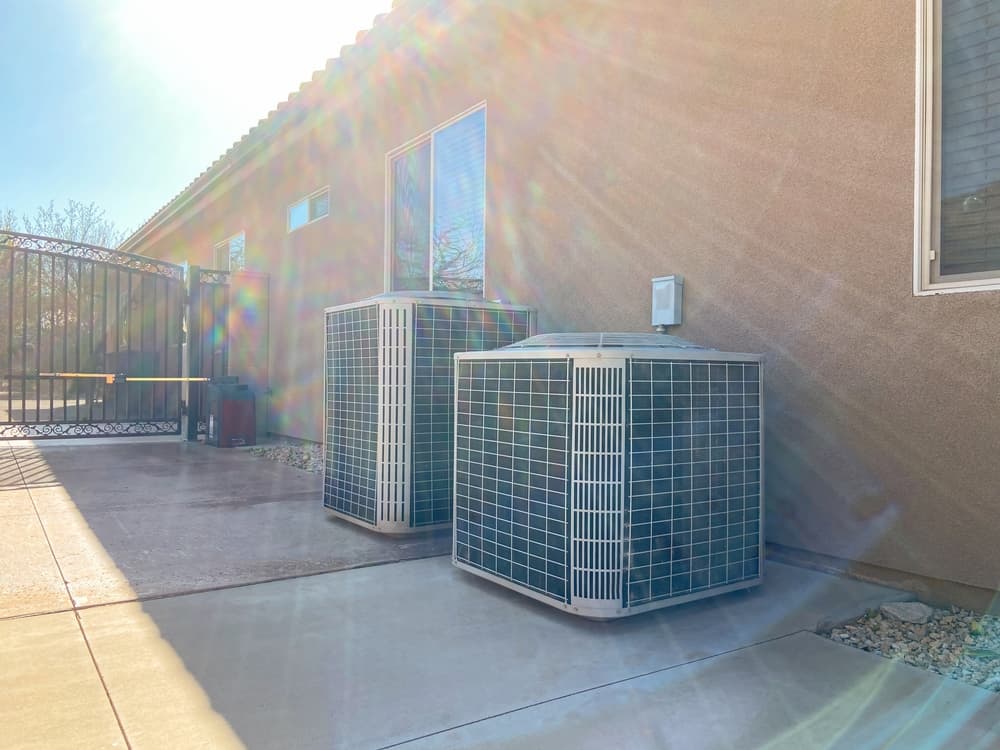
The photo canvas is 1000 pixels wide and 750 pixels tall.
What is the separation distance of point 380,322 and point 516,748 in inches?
112

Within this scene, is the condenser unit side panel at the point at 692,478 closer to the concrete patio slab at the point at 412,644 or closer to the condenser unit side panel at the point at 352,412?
the concrete patio slab at the point at 412,644

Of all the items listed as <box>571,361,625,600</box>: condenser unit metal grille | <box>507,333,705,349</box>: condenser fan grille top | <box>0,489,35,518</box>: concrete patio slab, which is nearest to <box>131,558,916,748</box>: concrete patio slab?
<box>571,361,625,600</box>: condenser unit metal grille

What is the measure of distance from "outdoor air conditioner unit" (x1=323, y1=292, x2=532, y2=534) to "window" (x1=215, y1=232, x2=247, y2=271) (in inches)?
300

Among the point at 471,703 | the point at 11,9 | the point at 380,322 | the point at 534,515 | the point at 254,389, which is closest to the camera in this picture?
the point at 471,703

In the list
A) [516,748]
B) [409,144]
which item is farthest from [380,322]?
[409,144]

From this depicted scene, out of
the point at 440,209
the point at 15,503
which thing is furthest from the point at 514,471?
the point at 440,209

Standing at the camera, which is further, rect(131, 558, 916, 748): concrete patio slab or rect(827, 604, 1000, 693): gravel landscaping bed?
rect(827, 604, 1000, 693): gravel landscaping bed

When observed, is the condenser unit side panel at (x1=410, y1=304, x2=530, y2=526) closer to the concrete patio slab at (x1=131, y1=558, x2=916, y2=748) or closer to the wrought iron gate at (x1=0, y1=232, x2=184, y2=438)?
the concrete patio slab at (x1=131, y1=558, x2=916, y2=748)

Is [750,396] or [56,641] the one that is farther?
[750,396]

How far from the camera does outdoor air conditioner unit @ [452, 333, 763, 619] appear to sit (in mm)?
2852

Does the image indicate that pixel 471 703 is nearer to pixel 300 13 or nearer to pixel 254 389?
pixel 300 13

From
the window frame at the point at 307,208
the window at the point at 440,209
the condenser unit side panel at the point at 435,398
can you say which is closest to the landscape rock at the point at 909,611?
the condenser unit side panel at the point at 435,398

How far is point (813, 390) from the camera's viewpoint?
3.63 m

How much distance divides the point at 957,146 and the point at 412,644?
3137 mm
